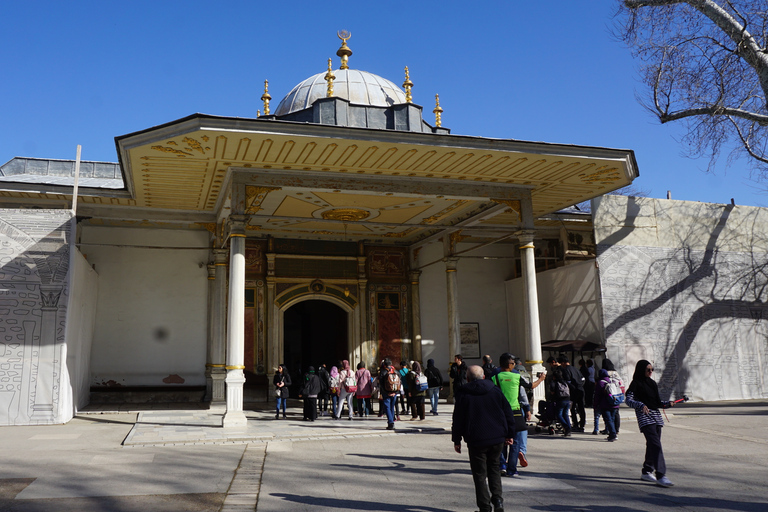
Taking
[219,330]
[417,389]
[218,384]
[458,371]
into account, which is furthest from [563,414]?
[219,330]

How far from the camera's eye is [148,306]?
550 inches

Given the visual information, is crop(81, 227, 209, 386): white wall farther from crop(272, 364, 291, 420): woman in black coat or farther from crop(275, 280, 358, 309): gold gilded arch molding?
crop(272, 364, 291, 420): woman in black coat

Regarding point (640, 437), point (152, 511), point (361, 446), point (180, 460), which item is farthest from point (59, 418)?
point (640, 437)

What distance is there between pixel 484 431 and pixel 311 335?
46.6 feet

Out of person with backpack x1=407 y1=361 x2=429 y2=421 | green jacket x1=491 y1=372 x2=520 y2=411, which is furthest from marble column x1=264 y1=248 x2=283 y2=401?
green jacket x1=491 y1=372 x2=520 y2=411

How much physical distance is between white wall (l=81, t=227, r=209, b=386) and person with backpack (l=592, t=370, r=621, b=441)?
9.03 meters

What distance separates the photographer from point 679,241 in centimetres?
1393

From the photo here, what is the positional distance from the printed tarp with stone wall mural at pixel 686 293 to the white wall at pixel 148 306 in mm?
8976

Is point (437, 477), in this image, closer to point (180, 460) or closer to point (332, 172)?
point (180, 460)

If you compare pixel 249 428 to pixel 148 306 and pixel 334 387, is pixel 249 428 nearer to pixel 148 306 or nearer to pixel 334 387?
pixel 334 387

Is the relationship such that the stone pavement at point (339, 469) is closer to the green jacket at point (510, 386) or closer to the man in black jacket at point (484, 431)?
the man in black jacket at point (484, 431)

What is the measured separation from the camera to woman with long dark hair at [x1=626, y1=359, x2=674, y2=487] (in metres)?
5.42

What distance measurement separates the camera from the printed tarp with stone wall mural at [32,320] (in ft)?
32.9

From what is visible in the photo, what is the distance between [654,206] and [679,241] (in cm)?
96
